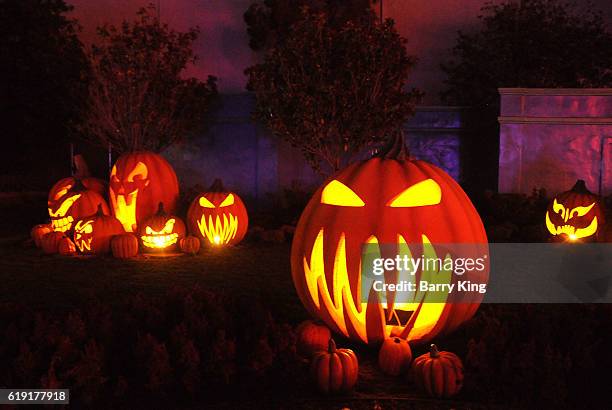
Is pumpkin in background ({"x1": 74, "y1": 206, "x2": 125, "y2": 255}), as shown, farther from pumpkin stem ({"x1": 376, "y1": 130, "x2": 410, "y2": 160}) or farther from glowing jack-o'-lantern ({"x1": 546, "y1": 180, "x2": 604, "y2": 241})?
glowing jack-o'-lantern ({"x1": 546, "y1": 180, "x2": 604, "y2": 241})

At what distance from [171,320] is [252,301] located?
61 centimetres

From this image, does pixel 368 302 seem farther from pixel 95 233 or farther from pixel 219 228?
pixel 95 233

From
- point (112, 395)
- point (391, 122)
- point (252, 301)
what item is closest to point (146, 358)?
point (112, 395)

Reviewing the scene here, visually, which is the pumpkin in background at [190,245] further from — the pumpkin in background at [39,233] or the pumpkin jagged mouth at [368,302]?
the pumpkin jagged mouth at [368,302]

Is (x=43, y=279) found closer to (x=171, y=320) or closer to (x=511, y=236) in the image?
(x=171, y=320)

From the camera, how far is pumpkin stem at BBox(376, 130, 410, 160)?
4.76 metres

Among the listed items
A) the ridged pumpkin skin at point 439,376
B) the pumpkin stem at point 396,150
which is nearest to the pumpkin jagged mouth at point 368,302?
the ridged pumpkin skin at point 439,376

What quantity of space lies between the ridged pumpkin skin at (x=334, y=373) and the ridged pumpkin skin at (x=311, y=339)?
0.46 metres

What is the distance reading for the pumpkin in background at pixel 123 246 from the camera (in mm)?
8953

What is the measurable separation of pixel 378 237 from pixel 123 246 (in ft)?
18.3

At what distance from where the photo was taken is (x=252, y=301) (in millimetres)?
4742

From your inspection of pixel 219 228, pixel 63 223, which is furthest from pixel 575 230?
pixel 63 223

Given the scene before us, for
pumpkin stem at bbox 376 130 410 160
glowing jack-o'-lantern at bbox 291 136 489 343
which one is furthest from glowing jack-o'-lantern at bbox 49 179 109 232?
pumpkin stem at bbox 376 130 410 160

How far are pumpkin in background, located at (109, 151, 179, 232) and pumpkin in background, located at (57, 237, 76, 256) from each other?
1.12 meters
